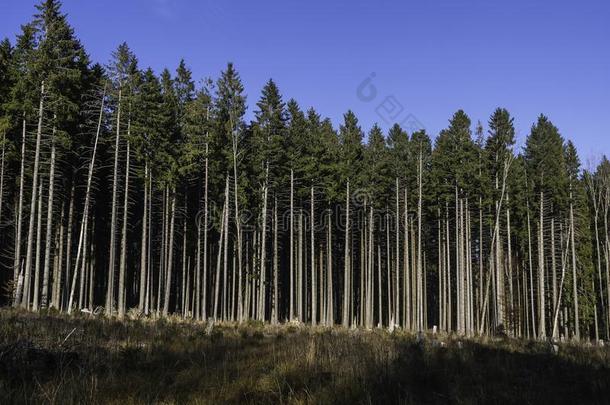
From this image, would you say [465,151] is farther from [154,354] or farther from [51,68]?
[154,354]

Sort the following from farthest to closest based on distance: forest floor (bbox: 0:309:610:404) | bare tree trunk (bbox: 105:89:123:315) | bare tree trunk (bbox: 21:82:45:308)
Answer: bare tree trunk (bbox: 105:89:123:315), bare tree trunk (bbox: 21:82:45:308), forest floor (bbox: 0:309:610:404)

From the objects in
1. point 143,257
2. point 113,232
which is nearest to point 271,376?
point 113,232

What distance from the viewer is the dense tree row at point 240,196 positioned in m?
26.3

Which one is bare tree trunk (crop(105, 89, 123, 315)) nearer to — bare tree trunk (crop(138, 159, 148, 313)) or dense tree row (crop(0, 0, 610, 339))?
dense tree row (crop(0, 0, 610, 339))

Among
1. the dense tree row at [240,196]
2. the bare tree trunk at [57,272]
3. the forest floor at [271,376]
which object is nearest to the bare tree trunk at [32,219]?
the dense tree row at [240,196]

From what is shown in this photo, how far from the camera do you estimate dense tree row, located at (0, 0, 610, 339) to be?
26.3 m

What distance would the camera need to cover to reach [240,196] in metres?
33.1

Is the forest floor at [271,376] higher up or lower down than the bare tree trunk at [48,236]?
lower down

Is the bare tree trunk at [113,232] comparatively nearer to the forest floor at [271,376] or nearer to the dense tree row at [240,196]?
the dense tree row at [240,196]

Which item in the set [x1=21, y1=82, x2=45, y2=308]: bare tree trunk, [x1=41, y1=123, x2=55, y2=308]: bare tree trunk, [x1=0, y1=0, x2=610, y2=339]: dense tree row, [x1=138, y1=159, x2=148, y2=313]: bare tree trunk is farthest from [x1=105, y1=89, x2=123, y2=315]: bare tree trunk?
[x1=21, y1=82, x2=45, y2=308]: bare tree trunk

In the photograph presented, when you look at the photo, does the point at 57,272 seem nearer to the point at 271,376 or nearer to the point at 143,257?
the point at 143,257

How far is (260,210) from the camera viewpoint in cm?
3547

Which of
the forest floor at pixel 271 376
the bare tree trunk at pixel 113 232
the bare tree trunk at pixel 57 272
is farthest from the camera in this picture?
the bare tree trunk at pixel 57 272

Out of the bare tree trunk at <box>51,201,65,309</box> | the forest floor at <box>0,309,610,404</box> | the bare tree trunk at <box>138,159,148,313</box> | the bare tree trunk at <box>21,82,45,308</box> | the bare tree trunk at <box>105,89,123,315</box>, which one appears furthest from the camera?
the bare tree trunk at <box>138,159,148,313</box>
